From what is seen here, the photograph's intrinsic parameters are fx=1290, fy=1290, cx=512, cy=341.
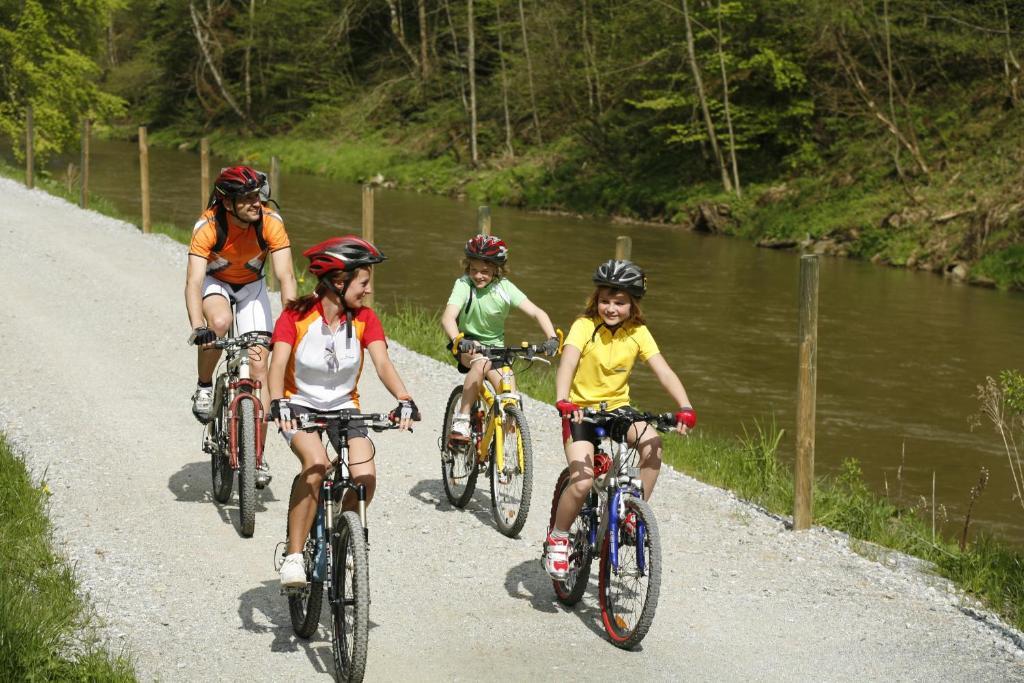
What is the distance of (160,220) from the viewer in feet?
89.6

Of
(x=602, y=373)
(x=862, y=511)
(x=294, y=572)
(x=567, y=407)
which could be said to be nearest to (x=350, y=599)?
(x=294, y=572)

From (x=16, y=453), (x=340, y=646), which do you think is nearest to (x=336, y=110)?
(x=16, y=453)

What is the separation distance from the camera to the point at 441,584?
676 centimetres

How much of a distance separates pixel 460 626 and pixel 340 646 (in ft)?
3.19

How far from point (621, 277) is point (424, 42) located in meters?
49.1

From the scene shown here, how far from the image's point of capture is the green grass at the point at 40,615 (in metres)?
5.12

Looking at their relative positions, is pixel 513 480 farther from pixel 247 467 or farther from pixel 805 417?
pixel 805 417

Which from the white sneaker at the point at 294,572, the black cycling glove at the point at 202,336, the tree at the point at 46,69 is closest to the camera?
the white sneaker at the point at 294,572

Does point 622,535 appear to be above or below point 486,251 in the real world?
below

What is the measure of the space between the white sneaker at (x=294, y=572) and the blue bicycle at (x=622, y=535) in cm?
141

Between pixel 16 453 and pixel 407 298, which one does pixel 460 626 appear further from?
pixel 407 298

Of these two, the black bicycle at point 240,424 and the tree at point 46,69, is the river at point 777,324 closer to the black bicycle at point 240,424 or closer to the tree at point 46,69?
the tree at point 46,69

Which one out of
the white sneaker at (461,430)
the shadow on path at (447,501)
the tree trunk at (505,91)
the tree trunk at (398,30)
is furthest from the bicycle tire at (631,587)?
the tree trunk at (398,30)

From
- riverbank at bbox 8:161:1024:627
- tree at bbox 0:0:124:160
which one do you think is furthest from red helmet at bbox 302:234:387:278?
tree at bbox 0:0:124:160
